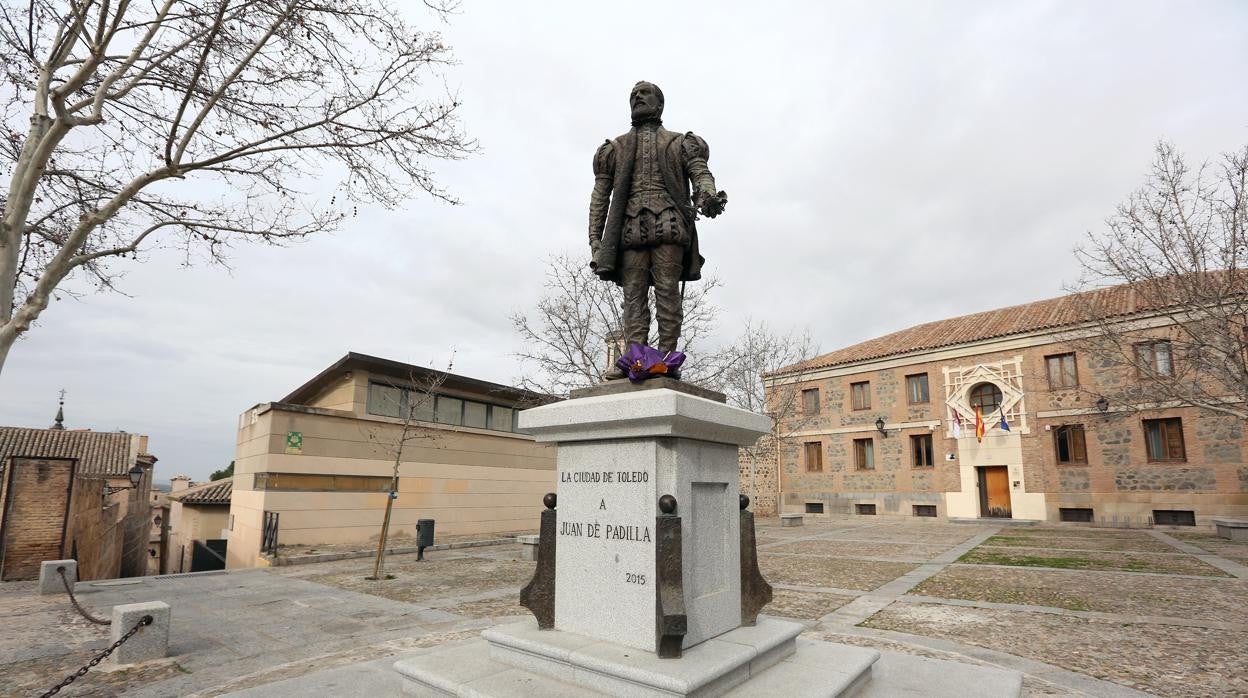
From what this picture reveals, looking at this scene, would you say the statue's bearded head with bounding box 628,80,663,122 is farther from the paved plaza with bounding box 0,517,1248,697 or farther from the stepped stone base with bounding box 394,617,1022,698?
the paved plaza with bounding box 0,517,1248,697

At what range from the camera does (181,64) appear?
884cm

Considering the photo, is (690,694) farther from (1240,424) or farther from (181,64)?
(1240,424)

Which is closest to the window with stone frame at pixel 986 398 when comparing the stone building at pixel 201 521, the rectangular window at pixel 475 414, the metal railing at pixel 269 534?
the rectangular window at pixel 475 414

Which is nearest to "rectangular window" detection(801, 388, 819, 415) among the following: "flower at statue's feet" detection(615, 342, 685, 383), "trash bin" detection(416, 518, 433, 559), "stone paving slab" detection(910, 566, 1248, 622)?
"stone paving slab" detection(910, 566, 1248, 622)

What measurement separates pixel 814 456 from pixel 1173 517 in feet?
42.0

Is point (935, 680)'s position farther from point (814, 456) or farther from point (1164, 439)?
point (814, 456)

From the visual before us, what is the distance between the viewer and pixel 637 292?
488cm

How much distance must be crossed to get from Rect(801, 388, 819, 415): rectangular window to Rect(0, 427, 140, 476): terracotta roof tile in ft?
112

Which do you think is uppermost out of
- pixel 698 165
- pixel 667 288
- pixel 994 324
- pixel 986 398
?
pixel 994 324

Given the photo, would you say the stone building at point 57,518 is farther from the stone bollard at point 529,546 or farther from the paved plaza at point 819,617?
the stone bollard at point 529,546

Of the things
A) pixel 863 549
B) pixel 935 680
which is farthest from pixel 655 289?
pixel 863 549

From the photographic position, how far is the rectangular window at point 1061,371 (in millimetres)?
22484

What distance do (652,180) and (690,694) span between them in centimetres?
353

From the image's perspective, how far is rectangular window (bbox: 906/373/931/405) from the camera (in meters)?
26.2
